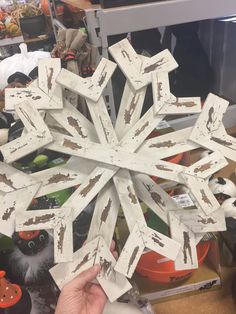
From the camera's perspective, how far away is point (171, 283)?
72 cm

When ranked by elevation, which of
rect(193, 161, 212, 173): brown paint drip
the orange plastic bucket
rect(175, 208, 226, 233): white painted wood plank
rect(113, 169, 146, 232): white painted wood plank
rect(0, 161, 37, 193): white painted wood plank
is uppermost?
rect(0, 161, 37, 193): white painted wood plank

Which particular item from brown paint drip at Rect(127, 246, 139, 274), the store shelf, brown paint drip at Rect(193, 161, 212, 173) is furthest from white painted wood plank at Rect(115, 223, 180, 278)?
the store shelf

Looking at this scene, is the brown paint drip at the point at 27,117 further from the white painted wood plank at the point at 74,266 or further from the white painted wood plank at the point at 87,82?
the white painted wood plank at the point at 74,266

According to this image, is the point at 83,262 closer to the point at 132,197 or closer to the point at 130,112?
the point at 132,197

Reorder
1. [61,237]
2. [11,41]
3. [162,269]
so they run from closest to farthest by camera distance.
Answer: [61,237]
[162,269]
[11,41]

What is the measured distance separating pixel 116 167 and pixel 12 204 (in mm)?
155

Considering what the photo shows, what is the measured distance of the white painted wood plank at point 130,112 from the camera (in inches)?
19.5

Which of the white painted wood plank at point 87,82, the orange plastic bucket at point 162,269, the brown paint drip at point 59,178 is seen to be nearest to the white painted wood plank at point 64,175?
the brown paint drip at point 59,178

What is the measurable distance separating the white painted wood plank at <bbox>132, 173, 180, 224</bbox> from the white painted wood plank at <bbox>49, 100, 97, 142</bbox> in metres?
0.10

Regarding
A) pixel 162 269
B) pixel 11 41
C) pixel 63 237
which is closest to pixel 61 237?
pixel 63 237

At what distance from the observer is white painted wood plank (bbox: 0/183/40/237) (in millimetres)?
408

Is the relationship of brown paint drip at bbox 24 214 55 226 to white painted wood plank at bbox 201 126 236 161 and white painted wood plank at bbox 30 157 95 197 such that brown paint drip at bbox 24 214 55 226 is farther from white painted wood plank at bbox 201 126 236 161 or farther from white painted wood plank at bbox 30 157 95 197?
white painted wood plank at bbox 201 126 236 161

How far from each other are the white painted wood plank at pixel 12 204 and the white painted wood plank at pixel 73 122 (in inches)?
4.0

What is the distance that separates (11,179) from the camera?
43cm
